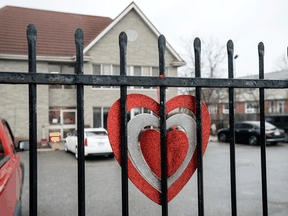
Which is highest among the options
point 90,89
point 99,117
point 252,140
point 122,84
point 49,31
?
point 49,31

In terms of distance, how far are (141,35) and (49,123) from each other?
9398 millimetres

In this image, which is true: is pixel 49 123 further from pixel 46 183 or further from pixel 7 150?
pixel 7 150

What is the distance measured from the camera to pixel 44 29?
1798 cm

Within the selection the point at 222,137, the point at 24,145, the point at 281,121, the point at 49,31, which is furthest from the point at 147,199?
the point at 49,31

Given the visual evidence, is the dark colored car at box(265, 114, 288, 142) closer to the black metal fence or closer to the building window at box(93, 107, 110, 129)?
the building window at box(93, 107, 110, 129)

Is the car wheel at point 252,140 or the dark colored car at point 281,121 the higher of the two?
the dark colored car at point 281,121

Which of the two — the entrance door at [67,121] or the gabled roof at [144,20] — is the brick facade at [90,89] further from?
the entrance door at [67,121]

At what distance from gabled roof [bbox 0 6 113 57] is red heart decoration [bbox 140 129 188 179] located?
16.7 m

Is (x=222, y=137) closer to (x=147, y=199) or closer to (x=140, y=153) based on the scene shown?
(x=147, y=199)

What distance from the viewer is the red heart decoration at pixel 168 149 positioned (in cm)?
143

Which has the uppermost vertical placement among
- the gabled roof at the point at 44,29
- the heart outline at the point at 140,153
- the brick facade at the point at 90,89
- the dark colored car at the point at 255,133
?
the gabled roof at the point at 44,29

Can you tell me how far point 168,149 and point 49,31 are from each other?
19191 millimetres

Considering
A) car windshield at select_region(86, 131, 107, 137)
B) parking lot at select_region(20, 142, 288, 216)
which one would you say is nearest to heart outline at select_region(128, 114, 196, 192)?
parking lot at select_region(20, 142, 288, 216)

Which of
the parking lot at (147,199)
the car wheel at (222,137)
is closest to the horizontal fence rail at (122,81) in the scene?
the parking lot at (147,199)
